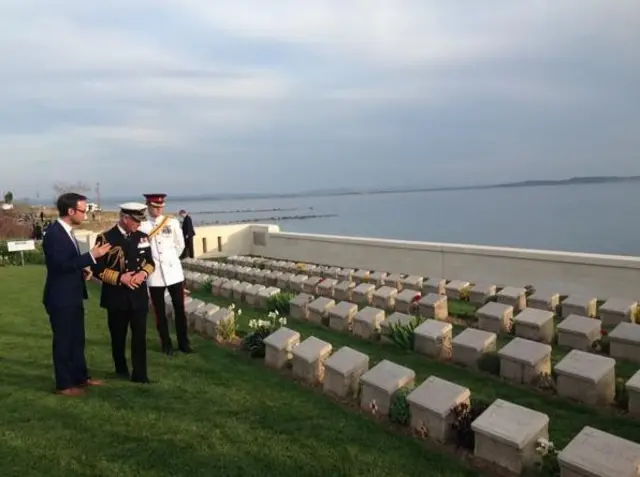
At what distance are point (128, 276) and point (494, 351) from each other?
3.62 meters

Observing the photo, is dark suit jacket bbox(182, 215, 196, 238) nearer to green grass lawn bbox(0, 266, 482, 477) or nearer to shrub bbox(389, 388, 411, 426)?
green grass lawn bbox(0, 266, 482, 477)

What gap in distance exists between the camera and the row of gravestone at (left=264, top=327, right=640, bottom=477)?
10.2 feet

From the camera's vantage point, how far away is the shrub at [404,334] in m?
6.23

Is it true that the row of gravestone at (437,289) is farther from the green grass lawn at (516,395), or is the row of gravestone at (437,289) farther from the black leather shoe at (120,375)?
the black leather shoe at (120,375)

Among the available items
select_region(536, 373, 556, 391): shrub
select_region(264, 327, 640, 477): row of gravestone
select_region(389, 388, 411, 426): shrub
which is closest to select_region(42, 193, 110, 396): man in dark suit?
select_region(264, 327, 640, 477): row of gravestone

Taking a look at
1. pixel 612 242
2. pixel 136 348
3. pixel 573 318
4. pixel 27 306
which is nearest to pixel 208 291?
pixel 27 306

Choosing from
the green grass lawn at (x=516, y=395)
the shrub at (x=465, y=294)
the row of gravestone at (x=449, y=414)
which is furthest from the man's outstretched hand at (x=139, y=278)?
the shrub at (x=465, y=294)

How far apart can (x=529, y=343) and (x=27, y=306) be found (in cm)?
792

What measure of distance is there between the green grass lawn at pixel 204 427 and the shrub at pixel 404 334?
306 mm

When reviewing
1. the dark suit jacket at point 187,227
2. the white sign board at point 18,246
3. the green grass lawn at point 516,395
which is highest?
the dark suit jacket at point 187,227

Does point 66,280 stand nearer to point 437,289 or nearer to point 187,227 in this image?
point 437,289

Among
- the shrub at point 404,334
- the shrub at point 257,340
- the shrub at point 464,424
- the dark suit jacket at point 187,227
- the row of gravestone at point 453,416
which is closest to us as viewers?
the row of gravestone at point 453,416

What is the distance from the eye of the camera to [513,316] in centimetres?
759

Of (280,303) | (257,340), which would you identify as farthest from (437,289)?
(257,340)
